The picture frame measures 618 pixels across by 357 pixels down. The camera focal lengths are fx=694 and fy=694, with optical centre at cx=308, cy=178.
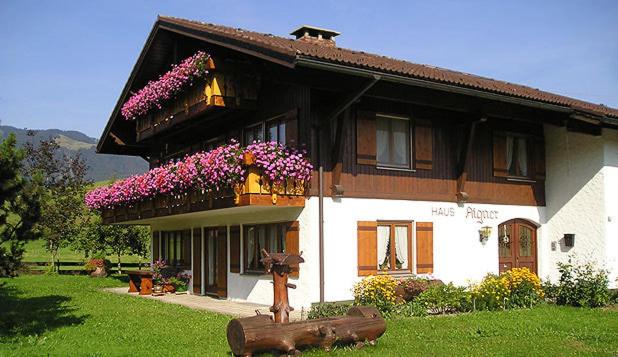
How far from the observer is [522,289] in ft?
51.2

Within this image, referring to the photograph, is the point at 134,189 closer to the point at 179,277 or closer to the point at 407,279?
the point at 179,277

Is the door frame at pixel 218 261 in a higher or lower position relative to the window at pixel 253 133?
lower

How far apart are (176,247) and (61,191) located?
1335 centimetres

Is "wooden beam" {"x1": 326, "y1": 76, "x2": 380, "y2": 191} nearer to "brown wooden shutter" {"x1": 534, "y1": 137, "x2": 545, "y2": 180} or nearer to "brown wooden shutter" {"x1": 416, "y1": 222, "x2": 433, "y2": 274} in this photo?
"brown wooden shutter" {"x1": 416, "y1": 222, "x2": 433, "y2": 274}

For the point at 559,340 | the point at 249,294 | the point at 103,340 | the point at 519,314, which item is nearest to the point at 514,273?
the point at 519,314

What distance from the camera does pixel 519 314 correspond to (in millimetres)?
14070

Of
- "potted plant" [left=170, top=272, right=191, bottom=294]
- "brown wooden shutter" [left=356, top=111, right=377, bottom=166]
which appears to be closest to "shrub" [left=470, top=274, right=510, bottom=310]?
"brown wooden shutter" [left=356, top=111, right=377, bottom=166]

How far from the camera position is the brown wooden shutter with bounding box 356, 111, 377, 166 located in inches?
610

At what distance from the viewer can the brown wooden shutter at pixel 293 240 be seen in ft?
49.3

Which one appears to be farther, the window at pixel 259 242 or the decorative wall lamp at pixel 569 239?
the decorative wall lamp at pixel 569 239

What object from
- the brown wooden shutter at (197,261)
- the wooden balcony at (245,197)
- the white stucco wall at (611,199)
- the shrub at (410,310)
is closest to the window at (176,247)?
the brown wooden shutter at (197,261)

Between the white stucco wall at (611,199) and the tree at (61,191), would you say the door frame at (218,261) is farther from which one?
the tree at (61,191)

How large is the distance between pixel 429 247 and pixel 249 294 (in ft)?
14.8

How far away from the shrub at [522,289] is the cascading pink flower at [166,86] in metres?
8.39
